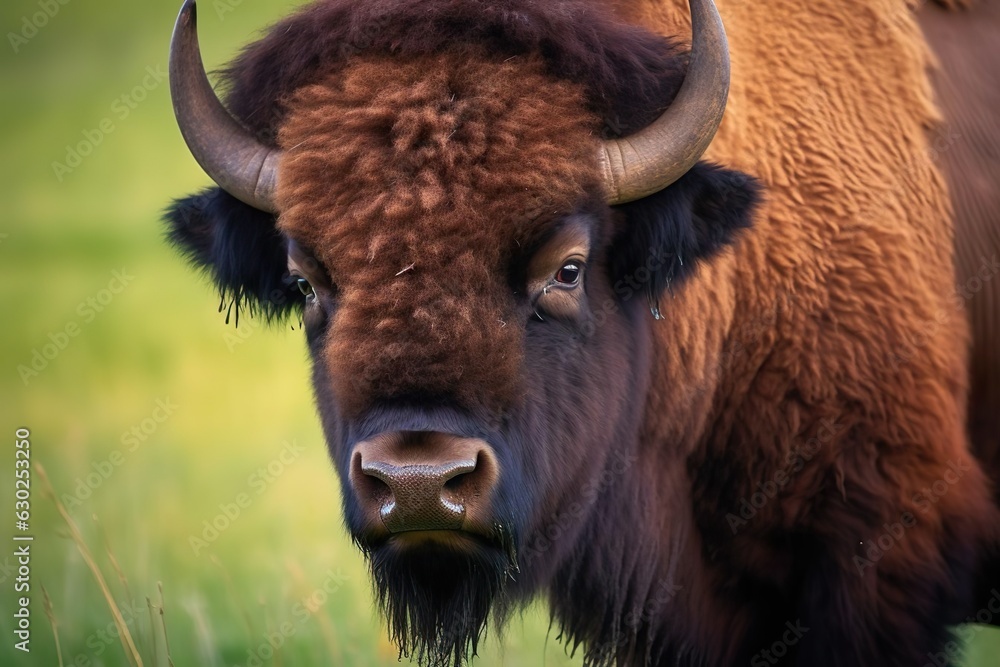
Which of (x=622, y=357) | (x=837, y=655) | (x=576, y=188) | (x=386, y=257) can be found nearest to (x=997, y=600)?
(x=837, y=655)

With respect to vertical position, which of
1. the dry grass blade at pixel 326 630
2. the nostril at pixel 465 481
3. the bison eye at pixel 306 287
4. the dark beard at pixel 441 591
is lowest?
the dry grass blade at pixel 326 630

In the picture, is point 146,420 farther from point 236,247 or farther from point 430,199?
point 430,199

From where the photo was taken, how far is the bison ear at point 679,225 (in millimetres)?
3633

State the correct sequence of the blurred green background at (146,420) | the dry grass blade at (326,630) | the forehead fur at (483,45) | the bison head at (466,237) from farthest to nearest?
the blurred green background at (146,420)
the dry grass blade at (326,630)
the forehead fur at (483,45)
the bison head at (466,237)

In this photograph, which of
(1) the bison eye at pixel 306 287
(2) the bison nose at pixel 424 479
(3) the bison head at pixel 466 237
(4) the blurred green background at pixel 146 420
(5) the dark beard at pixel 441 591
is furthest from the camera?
(4) the blurred green background at pixel 146 420

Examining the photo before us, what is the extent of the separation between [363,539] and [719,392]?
1.61 meters

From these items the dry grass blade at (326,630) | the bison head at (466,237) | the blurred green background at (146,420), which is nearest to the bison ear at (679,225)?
the bison head at (466,237)

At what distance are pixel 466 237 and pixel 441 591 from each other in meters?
1.10

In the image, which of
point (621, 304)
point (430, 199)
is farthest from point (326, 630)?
point (430, 199)

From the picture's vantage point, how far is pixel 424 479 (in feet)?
9.17

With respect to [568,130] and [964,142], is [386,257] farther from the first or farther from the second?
[964,142]

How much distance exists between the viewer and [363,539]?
10.2 ft

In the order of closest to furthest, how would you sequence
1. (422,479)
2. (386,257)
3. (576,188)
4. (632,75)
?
(422,479) → (386,257) → (576,188) → (632,75)

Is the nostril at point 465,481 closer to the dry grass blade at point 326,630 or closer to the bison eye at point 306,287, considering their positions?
the bison eye at point 306,287
